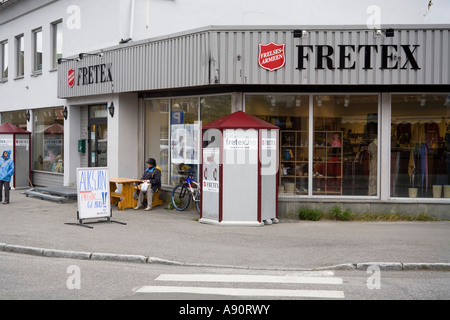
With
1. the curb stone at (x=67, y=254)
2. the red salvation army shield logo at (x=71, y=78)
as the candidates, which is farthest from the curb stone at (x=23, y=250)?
the red salvation army shield logo at (x=71, y=78)

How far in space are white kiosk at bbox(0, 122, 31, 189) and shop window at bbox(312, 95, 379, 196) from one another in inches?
499

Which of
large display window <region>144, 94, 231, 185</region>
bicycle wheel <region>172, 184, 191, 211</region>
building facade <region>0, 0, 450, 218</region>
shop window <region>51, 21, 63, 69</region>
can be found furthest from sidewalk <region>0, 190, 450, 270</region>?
shop window <region>51, 21, 63, 69</region>

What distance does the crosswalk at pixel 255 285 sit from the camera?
24.1 feet

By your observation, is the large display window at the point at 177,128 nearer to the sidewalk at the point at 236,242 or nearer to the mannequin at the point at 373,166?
the sidewalk at the point at 236,242

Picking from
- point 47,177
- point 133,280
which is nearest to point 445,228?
point 133,280

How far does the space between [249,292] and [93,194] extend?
6.73m

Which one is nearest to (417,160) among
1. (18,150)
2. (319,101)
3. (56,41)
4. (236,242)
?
(319,101)

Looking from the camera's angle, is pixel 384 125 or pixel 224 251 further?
pixel 384 125

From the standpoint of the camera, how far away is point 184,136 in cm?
1662

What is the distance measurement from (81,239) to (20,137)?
40.8 ft

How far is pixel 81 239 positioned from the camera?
11.2 m

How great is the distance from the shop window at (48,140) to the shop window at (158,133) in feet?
16.0

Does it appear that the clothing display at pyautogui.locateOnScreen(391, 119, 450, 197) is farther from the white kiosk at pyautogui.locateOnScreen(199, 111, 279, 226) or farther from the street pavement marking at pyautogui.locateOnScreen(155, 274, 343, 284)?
the street pavement marking at pyautogui.locateOnScreen(155, 274, 343, 284)
